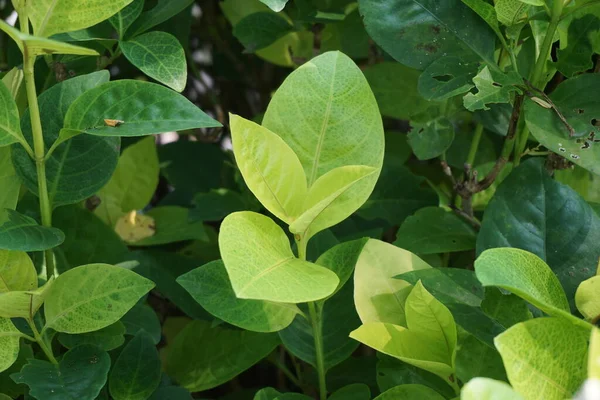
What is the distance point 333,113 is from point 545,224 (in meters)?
0.22

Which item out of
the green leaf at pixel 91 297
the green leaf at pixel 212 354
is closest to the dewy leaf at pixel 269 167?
the green leaf at pixel 91 297

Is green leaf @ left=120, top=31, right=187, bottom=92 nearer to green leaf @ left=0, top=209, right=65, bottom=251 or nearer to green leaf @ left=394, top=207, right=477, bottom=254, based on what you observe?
green leaf @ left=0, top=209, right=65, bottom=251

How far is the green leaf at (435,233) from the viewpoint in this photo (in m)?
0.78

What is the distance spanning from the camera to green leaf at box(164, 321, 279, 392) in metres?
0.80

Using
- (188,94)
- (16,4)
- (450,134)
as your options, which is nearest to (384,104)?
(450,134)

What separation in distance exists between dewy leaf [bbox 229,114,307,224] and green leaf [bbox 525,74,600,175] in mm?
226

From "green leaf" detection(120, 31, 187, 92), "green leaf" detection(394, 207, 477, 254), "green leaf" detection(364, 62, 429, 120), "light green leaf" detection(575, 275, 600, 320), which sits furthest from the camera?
"green leaf" detection(364, 62, 429, 120)

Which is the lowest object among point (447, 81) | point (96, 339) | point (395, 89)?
point (96, 339)

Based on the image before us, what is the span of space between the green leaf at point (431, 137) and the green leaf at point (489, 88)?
14 centimetres

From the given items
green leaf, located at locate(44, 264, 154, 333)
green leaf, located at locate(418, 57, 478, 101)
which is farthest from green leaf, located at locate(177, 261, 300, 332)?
green leaf, located at locate(418, 57, 478, 101)

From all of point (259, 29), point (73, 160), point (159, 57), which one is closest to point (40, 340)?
point (73, 160)

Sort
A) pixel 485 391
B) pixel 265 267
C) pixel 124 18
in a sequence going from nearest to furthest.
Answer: pixel 485 391 < pixel 265 267 < pixel 124 18

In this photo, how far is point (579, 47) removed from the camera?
71cm

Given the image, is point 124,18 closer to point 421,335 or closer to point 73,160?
point 73,160
